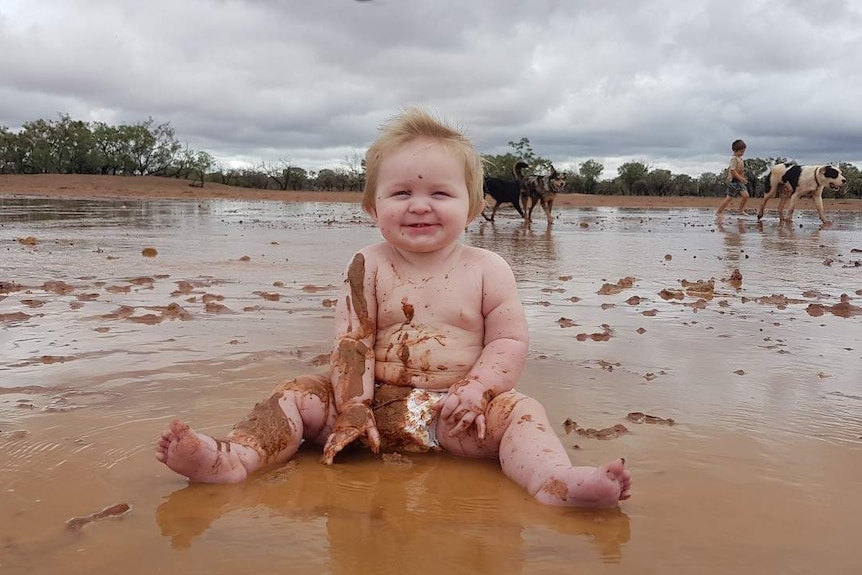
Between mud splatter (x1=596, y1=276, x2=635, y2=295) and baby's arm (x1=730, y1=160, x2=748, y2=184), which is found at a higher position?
baby's arm (x1=730, y1=160, x2=748, y2=184)

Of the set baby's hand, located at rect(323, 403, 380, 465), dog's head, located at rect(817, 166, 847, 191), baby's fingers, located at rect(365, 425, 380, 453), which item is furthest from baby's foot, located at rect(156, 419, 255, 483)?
dog's head, located at rect(817, 166, 847, 191)

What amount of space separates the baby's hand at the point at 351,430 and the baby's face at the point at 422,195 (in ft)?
1.94

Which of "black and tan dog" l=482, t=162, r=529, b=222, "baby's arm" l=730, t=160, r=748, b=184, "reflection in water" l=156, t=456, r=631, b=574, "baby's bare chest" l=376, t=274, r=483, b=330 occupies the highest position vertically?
"baby's arm" l=730, t=160, r=748, b=184

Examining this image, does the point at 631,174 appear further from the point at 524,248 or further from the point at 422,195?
the point at 422,195

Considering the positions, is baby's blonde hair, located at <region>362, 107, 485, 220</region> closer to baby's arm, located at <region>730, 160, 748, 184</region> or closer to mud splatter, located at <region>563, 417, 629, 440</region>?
mud splatter, located at <region>563, 417, 629, 440</region>

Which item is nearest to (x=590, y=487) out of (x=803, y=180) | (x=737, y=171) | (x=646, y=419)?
(x=646, y=419)

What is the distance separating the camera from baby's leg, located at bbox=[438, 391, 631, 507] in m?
1.66

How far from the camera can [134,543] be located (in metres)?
1.47

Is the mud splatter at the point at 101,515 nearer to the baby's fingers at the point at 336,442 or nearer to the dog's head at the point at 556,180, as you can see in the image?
the baby's fingers at the point at 336,442

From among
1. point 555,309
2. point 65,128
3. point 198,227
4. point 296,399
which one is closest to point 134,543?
point 296,399

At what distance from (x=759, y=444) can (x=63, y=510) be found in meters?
1.91

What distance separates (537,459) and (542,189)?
49.0ft

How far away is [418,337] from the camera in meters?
2.38

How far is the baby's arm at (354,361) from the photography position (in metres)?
2.09
